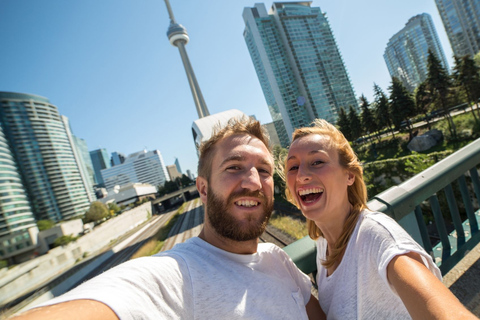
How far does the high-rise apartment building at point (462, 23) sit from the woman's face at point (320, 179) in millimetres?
126865

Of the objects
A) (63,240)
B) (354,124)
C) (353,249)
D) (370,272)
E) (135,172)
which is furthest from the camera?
(135,172)

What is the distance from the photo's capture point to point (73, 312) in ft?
2.94

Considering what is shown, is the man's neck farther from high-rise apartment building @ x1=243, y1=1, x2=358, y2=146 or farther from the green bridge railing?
high-rise apartment building @ x1=243, y1=1, x2=358, y2=146

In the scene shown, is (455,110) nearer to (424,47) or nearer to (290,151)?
(290,151)

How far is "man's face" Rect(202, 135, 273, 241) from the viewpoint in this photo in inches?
69.6

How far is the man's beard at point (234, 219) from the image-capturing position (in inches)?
67.2

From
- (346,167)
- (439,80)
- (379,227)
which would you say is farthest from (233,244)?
(439,80)

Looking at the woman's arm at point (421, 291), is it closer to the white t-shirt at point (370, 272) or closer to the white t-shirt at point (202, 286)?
the white t-shirt at point (370, 272)

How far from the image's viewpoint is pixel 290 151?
218 centimetres

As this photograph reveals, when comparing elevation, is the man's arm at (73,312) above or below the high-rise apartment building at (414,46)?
below

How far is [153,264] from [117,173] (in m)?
221

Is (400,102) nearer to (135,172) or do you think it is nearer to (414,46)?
(414,46)

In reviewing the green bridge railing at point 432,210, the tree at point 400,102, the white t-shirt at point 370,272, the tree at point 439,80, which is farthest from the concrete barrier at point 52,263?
the tree at point 439,80

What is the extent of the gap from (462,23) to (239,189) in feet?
461
